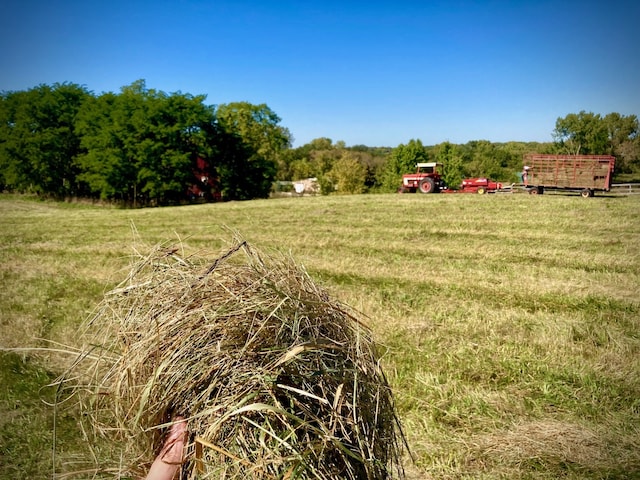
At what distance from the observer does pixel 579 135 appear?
67.9 m

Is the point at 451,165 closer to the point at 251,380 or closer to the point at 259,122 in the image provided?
the point at 259,122

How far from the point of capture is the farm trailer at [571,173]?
93.0 ft

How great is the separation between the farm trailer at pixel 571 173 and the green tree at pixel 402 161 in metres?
45.7

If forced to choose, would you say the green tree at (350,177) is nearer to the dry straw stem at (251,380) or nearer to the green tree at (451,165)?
the green tree at (451,165)

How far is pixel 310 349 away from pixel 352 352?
323mm

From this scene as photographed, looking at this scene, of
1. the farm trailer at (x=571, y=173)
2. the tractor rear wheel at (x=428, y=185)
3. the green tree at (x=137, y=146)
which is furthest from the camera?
the green tree at (x=137, y=146)

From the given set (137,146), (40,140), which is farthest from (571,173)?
(40,140)

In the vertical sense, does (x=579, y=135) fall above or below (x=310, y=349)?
above

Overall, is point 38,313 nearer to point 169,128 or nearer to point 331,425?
point 331,425

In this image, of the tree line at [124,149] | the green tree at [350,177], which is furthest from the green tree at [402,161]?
the tree line at [124,149]

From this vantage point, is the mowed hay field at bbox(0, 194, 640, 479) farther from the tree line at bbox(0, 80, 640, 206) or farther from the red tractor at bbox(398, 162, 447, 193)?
the tree line at bbox(0, 80, 640, 206)

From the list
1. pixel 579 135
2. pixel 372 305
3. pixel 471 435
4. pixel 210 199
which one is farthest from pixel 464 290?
pixel 579 135

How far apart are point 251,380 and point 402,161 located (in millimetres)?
79561

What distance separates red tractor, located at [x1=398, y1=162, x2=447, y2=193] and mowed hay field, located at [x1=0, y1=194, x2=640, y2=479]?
17.6 meters
